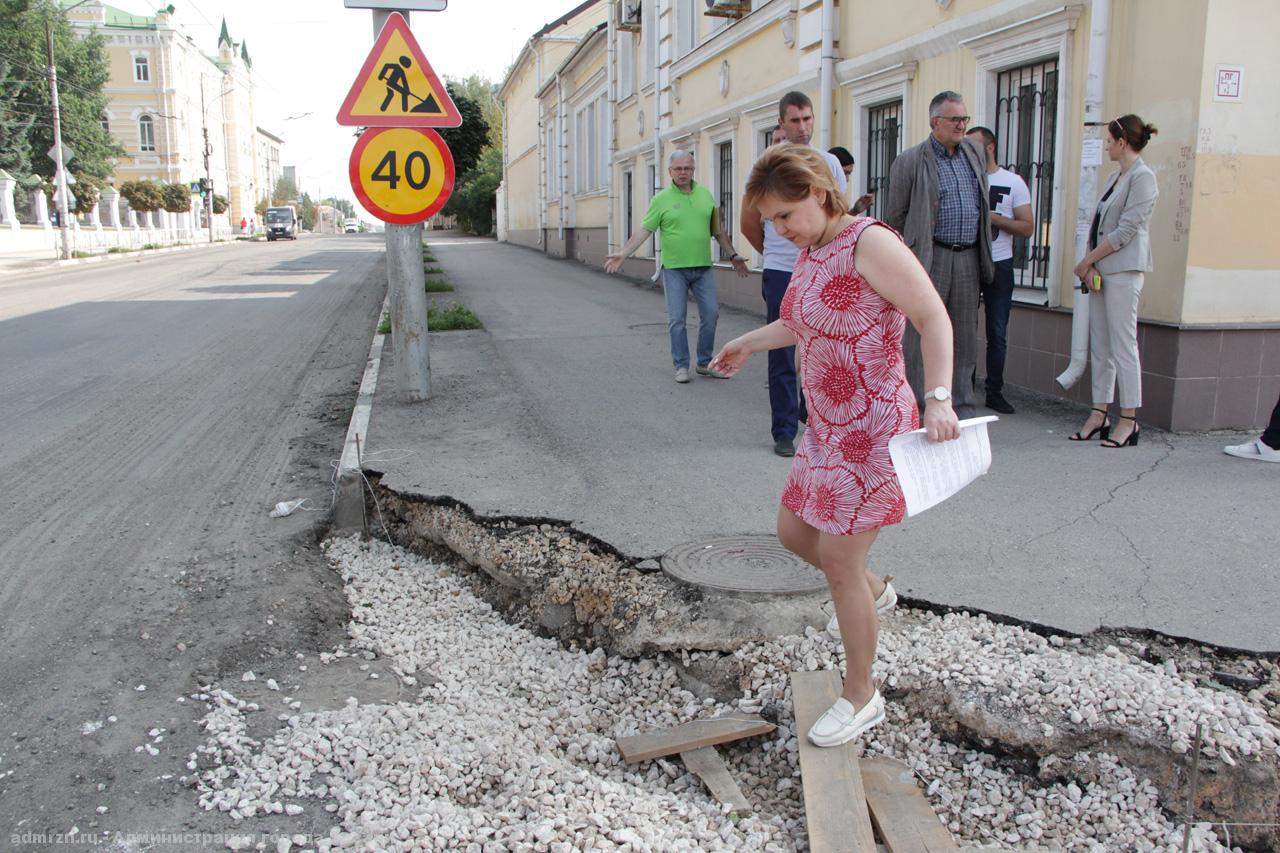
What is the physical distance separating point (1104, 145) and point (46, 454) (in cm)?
736

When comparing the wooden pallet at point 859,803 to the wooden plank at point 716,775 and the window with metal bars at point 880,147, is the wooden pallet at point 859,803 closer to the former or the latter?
the wooden plank at point 716,775

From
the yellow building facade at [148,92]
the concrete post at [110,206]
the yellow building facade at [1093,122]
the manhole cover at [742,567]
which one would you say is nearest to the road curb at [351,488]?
the manhole cover at [742,567]

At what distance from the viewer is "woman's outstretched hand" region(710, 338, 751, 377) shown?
339cm

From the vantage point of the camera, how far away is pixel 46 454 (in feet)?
22.4

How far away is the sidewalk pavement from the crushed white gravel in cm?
46

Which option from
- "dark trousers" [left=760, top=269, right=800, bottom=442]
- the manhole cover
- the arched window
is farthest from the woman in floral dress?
the arched window

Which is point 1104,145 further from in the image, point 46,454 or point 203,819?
point 46,454

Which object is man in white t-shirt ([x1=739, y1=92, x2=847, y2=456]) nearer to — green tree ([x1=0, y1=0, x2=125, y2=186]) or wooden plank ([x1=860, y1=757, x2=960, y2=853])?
wooden plank ([x1=860, y1=757, x2=960, y2=853])

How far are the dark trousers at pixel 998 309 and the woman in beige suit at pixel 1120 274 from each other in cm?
79

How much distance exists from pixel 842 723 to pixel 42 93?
185ft

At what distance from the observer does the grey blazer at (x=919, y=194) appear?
20.3ft

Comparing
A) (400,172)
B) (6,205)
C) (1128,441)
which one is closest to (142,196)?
(6,205)

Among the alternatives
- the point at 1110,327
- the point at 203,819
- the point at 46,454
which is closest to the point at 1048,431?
the point at 1110,327

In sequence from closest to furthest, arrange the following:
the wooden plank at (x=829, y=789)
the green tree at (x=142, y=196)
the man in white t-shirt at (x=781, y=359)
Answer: the wooden plank at (x=829, y=789) < the man in white t-shirt at (x=781, y=359) < the green tree at (x=142, y=196)
